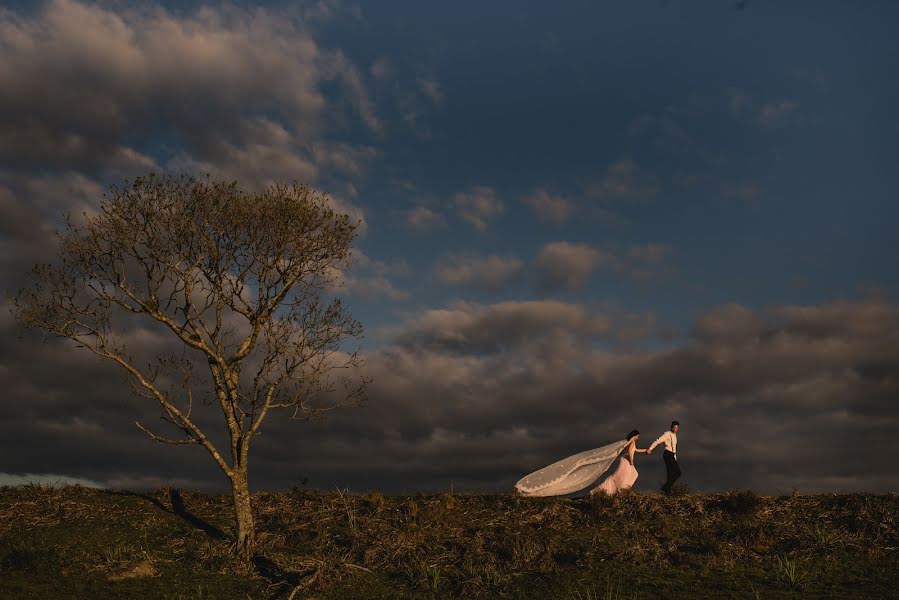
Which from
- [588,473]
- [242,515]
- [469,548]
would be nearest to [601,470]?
[588,473]

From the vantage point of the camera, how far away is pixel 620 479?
25281mm

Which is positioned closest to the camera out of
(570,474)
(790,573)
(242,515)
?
(790,573)

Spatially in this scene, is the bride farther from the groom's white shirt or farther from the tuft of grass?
the tuft of grass

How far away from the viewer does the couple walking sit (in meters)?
25.3

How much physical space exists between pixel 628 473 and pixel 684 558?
5952mm

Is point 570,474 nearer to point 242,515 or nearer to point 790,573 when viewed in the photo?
point 790,573

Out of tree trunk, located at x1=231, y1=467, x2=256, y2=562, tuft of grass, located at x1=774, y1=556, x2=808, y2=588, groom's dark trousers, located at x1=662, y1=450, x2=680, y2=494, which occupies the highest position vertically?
groom's dark trousers, located at x1=662, y1=450, x2=680, y2=494

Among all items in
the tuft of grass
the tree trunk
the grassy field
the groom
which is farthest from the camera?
the groom

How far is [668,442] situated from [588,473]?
327 centimetres

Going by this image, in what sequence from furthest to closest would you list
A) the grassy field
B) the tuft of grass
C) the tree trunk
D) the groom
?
the groom → the tree trunk → the grassy field → the tuft of grass

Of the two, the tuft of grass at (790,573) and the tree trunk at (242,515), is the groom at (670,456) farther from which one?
the tree trunk at (242,515)

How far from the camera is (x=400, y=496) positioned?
87.0ft

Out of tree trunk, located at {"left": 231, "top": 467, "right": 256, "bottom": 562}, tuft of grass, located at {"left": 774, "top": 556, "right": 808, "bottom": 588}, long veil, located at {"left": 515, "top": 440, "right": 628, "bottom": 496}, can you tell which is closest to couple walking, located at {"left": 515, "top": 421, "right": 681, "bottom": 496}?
long veil, located at {"left": 515, "top": 440, "right": 628, "bottom": 496}

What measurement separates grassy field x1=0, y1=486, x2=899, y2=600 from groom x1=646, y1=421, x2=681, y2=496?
116cm
